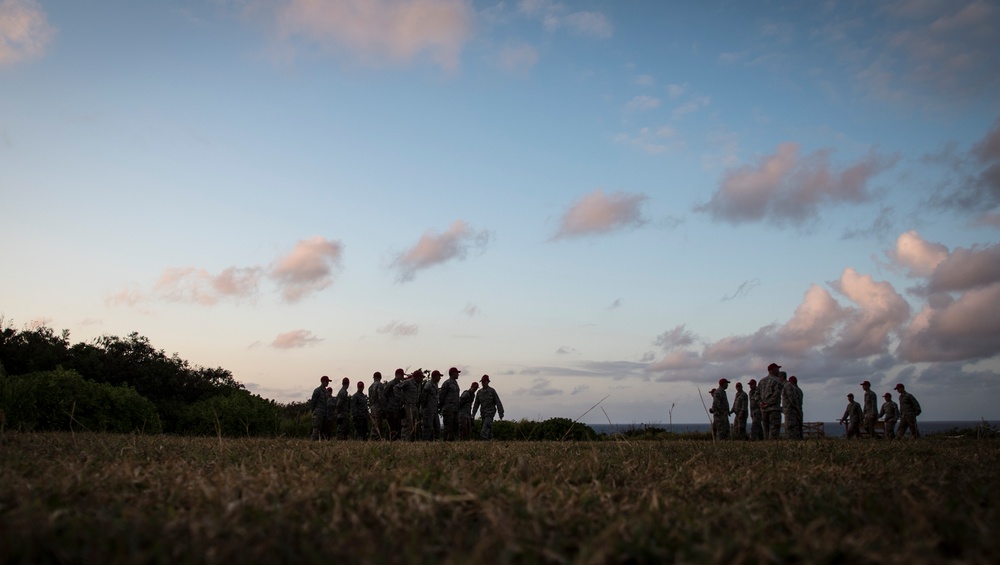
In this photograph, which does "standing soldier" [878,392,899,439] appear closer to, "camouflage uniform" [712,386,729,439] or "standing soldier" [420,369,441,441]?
"camouflage uniform" [712,386,729,439]

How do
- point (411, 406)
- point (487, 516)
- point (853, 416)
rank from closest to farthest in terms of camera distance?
point (487, 516) < point (411, 406) < point (853, 416)

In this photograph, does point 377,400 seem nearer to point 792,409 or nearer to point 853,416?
point 792,409

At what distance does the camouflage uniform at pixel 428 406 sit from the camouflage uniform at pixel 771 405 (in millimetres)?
→ 9318

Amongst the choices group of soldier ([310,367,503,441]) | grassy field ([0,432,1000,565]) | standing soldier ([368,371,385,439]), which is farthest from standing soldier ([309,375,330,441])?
grassy field ([0,432,1000,565])

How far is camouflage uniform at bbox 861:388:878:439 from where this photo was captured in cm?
2302

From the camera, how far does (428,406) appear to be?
1936cm

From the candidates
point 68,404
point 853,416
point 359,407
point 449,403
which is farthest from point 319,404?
point 853,416

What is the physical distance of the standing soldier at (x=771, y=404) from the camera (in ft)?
63.8

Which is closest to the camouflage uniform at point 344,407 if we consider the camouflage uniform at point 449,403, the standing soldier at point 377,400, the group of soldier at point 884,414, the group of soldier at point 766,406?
the standing soldier at point 377,400

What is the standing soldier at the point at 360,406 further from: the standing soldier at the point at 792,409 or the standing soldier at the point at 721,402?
the standing soldier at the point at 792,409

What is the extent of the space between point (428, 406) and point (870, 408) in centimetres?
1490

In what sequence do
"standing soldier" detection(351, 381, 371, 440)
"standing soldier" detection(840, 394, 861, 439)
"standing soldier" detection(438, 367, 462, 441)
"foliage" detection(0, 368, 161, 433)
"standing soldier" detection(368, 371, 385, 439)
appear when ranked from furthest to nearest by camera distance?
"standing soldier" detection(840, 394, 861, 439), "standing soldier" detection(351, 381, 371, 440), "standing soldier" detection(438, 367, 462, 441), "standing soldier" detection(368, 371, 385, 439), "foliage" detection(0, 368, 161, 433)

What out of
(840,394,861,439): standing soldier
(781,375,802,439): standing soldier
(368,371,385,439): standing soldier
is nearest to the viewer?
(781,375,802,439): standing soldier

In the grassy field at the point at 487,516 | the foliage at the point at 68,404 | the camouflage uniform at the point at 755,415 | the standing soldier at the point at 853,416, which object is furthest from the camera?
the standing soldier at the point at 853,416
